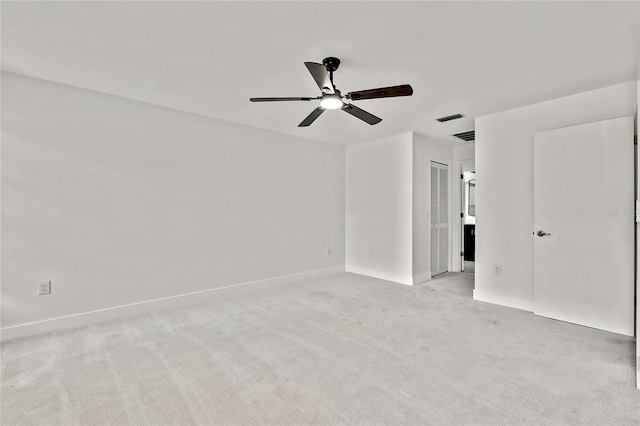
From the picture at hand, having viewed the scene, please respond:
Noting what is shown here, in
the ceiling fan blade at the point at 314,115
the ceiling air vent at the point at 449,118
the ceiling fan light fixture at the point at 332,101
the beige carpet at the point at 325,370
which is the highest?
the ceiling air vent at the point at 449,118

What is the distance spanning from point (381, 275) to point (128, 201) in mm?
3730

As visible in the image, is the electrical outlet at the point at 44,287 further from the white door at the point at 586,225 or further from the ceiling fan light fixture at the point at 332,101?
the white door at the point at 586,225

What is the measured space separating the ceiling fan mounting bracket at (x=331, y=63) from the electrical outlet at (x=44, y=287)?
3.24 meters

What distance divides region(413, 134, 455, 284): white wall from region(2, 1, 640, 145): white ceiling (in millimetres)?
1419

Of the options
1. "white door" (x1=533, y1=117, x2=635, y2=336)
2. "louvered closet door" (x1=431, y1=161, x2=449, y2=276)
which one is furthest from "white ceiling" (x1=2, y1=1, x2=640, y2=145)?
"louvered closet door" (x1=431, y1=161, x2=449, y2=276)

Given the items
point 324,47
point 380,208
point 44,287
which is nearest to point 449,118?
point 380,208

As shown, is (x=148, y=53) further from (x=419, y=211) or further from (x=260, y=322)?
(x=419, y=211)

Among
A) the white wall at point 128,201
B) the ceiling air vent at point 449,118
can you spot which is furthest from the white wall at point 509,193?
the white wall at point 128,201

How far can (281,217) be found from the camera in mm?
4680

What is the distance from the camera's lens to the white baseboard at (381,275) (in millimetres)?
4617

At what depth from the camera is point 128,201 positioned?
328 cm

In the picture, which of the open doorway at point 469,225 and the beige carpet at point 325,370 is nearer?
the beige carpet at point 325,370

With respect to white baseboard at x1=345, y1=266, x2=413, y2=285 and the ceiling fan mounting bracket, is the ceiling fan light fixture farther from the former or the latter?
white baseboard at x1=345, y1=266, x2=413, y2=285

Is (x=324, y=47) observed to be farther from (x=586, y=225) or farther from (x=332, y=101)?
(x=586, y=225)
